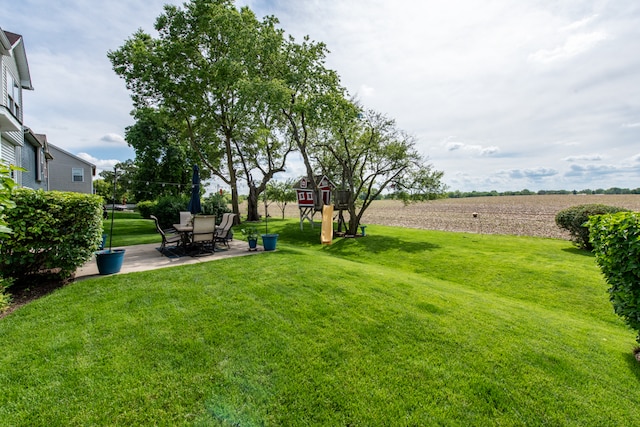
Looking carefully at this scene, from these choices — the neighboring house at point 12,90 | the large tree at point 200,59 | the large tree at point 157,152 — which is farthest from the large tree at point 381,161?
the large tree at point 157,152

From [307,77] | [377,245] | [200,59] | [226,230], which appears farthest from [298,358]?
[200,59]

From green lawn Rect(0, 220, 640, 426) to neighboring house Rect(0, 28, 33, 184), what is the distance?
9.05 metres

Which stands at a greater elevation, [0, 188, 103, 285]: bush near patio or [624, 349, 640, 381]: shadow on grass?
[0, 188, 103, 285]: bush near patio

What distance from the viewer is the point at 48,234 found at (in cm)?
438

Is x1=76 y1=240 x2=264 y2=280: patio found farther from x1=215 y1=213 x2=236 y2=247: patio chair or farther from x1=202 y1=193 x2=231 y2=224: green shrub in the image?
x1=202 y1=193 x2=231 y2=224: green shrub

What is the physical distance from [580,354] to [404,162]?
12780 millimetres

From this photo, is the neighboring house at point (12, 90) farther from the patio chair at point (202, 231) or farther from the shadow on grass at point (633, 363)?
the shadow on grass at point (633, 363)

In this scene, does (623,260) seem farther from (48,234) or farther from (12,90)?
(12,90)

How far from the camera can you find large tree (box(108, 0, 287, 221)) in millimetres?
12781

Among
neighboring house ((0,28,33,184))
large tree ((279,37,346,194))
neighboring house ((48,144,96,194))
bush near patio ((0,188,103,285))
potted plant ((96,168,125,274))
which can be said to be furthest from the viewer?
neighboring house ((48,144,96,194))

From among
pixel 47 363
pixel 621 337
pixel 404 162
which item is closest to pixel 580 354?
pixel 621 337

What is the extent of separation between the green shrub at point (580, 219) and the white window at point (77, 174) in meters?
35.3

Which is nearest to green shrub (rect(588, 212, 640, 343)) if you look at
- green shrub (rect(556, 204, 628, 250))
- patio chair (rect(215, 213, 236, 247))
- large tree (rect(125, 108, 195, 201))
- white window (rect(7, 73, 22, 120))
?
patio chair (rect(215, 213, 236, 247))

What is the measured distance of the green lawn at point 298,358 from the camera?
7.63 feet
